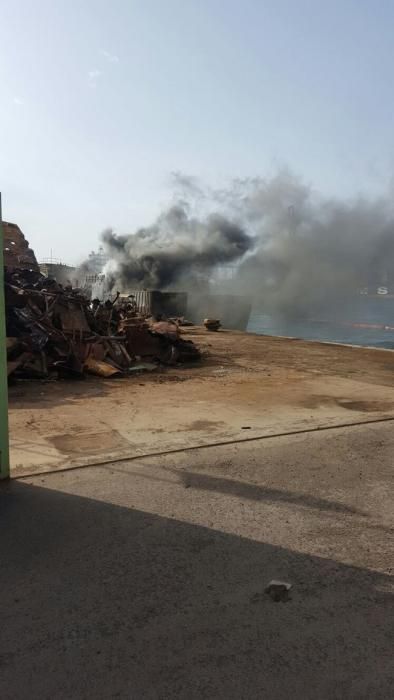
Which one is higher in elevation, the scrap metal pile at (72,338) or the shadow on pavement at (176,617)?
the scrap metal pile at (72,338)

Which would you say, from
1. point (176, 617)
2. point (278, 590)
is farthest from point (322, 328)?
point (176, 617)

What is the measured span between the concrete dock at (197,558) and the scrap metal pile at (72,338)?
11.0ft

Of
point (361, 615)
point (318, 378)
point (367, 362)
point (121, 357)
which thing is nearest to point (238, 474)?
point (361, 615)

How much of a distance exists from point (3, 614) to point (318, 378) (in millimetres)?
8343

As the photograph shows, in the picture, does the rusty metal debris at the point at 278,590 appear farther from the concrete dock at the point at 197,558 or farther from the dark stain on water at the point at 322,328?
the dark stain on water at the point at 322,328

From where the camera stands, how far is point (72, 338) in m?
10.5

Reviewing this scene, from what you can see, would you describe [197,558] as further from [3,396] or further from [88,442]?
[88,442]

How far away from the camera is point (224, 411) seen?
682cm

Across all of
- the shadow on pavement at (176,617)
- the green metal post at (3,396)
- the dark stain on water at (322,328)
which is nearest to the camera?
the shadow on pavement at (176,617)

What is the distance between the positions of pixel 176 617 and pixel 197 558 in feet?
1.77

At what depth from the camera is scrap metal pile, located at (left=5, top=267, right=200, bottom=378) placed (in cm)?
945

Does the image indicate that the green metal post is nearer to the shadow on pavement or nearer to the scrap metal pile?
the shadow on pavement

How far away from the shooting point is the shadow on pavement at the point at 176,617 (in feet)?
6.51

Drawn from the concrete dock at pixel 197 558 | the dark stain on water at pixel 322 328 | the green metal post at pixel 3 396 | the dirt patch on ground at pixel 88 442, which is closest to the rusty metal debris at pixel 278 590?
the concrete dock at pixel 197 558
